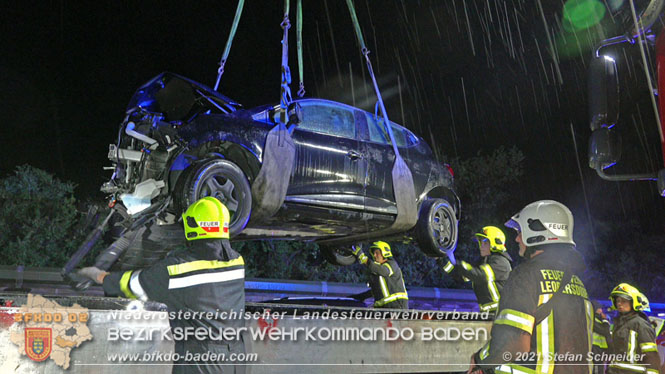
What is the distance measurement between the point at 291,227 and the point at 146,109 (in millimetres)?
1858

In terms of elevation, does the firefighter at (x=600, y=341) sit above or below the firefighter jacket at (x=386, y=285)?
Answer: below

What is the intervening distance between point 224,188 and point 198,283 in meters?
2.13

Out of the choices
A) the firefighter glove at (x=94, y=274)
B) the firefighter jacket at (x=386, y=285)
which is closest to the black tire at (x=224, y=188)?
the firefighter glove at (x=94, y=274)

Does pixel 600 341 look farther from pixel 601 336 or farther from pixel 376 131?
pixel 376 131

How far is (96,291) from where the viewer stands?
657 centimetres

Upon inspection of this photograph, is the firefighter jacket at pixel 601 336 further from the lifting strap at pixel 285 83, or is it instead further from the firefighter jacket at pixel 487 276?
the lifting strap at pixel 285 83

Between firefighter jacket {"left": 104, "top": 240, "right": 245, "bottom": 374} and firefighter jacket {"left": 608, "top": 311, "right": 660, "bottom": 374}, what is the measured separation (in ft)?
10.3

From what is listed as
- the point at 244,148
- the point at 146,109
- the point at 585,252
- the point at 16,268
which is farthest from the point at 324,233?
the point at 585,252

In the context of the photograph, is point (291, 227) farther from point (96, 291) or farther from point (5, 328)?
point (5, 328)

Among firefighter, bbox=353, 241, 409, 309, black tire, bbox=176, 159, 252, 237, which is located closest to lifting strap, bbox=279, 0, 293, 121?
black tire, bbox=176, 159, 252, 237

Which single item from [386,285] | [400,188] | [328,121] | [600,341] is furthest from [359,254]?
[600,341]

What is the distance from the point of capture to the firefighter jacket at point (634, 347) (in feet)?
14.3

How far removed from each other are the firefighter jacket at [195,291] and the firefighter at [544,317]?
1282 mm

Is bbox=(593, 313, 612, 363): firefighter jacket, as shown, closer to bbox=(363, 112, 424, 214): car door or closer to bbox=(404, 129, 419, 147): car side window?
bbox=(363, 112, 424, 214): car door
